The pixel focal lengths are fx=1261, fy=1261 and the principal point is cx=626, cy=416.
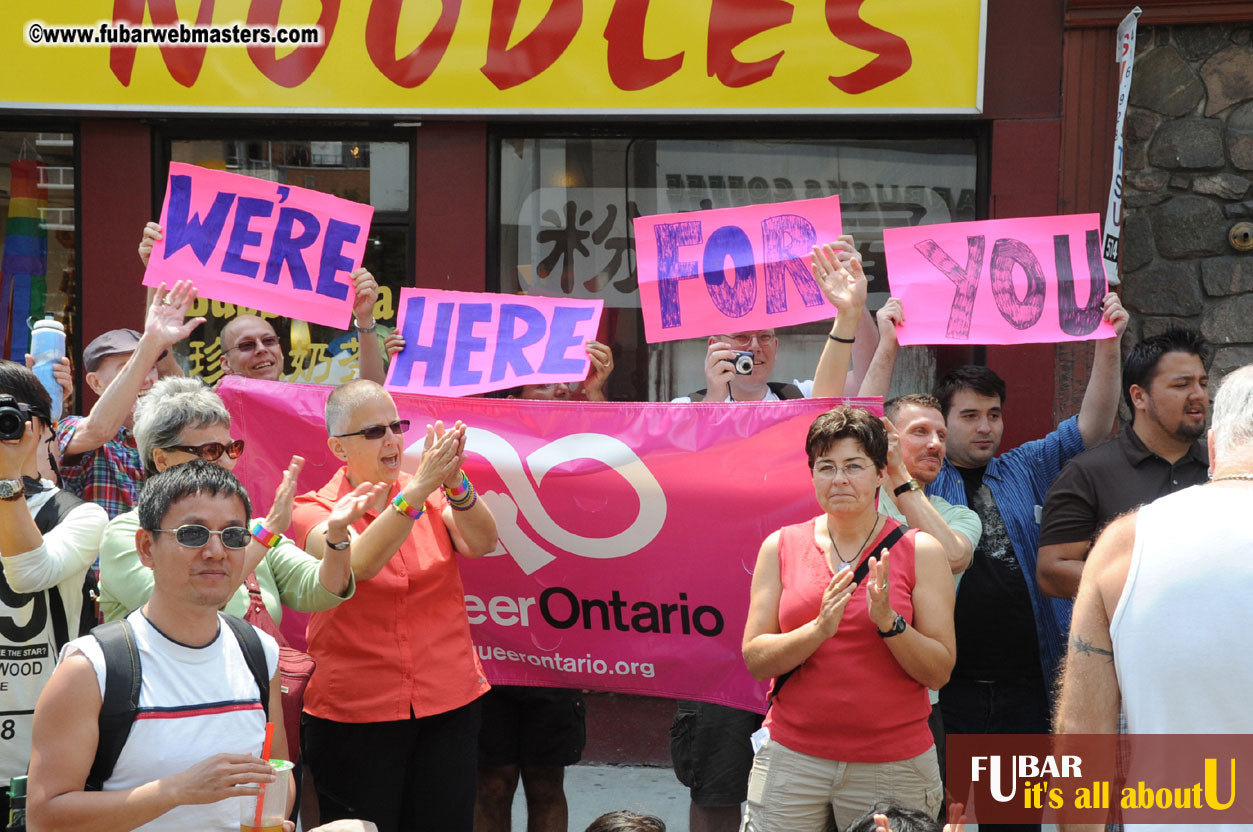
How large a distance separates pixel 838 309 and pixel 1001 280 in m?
0.78

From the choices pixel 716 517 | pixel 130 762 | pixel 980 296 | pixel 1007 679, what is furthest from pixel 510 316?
pixel 130 762

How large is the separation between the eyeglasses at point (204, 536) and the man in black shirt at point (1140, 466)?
2705 mm

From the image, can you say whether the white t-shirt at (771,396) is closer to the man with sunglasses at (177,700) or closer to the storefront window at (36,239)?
the man with sunglasses at (177,700)

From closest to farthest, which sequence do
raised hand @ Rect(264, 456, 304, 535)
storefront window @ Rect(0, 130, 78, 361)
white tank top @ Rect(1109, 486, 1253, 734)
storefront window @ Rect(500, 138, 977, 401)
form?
white tank top @ Rect(1109, 486, 1253, 734) → raised hand @ Rect(264, 456, 304, 535) → storefront window @ Rect(500, 138, 977, 401) → storefront window @ Rect(0, 130, 78, 361)

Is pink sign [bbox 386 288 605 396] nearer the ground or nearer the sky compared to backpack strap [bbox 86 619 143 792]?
nearer the sky

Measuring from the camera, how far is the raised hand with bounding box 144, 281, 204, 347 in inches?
177

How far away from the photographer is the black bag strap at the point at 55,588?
11.7 ft

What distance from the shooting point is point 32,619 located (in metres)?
3.53

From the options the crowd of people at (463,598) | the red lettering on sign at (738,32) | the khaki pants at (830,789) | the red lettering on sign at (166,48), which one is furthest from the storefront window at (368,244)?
the khaki pants at (830,789)

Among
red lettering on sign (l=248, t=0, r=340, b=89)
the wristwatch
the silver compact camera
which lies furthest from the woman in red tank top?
red lettering on sign (l=248, t=0, r=340, b=89)

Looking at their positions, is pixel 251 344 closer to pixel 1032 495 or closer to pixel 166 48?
pixel 166 48

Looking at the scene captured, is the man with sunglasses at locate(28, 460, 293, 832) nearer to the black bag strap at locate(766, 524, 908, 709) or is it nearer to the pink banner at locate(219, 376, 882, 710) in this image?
the black bag strap at locate(766, 524, 908, 709)

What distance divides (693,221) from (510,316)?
0.82 meters

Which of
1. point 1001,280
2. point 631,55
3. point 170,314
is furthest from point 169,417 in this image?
point 631,55
